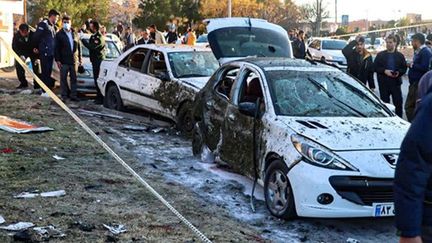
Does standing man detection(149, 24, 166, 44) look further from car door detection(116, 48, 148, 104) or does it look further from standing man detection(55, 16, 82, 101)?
car door detection(116, 48, 148, 104)

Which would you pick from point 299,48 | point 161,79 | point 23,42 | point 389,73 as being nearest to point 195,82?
point 161,79

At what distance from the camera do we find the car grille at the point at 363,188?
5047mm

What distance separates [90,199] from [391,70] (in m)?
6.95

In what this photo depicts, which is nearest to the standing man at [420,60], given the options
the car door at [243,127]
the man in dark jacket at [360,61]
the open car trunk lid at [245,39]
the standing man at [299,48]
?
the open car trunk lid at [245,39]

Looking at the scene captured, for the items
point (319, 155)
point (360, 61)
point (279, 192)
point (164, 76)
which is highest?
point (360, 61)

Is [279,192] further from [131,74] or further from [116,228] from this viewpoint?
[131,74]

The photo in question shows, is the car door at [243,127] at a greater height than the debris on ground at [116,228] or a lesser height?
greater

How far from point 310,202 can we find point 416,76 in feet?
17.7

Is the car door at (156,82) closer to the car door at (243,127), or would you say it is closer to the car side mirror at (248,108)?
the car door at (243,127)

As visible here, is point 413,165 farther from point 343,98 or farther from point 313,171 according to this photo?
point 343,98

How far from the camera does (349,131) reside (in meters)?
5.53

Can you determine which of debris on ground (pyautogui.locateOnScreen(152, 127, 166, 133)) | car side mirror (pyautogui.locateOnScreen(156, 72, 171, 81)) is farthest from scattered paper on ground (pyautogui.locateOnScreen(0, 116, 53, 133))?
car side mirror (pyautogui.locateOnScreen(156, 72, 171, 81))

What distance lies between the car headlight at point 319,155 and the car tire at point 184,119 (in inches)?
156

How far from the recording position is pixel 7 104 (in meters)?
11.0
